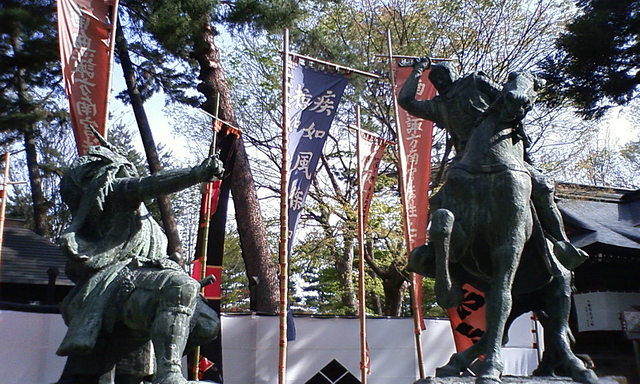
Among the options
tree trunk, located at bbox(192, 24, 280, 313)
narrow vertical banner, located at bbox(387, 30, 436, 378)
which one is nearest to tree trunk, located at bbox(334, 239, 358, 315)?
tree trunk, located at bbox(192, 24, 280, 313)

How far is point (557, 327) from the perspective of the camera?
394cm

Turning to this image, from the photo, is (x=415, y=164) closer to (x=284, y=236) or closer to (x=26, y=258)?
(x=284, y=236)

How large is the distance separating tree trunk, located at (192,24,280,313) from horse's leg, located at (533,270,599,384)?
6.39 m

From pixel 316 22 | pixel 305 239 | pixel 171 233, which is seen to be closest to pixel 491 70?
pixel 316 22

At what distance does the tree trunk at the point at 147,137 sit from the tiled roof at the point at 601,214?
8.89 m

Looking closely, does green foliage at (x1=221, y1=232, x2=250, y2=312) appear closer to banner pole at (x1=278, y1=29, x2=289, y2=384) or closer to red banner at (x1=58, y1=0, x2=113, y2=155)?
red banner at (x1=58, y1=0, x2=113, y2=155)

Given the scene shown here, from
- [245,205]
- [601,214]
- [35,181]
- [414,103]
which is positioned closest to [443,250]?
[414,103]

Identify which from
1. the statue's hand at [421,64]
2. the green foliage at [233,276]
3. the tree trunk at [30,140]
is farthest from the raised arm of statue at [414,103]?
the green foliage at [233,276]

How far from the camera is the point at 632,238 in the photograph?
14438mm

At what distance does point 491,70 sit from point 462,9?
69.6 inches

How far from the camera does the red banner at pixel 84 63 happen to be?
794 cm

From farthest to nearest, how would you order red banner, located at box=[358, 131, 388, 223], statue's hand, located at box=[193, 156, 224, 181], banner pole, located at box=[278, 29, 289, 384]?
1. red banner, located at box=[358, 131, 388, 223]
2. banner pole, located at box=[278, 29, 289, 384]
3. statue's hand, located at box=[193, 156, 224, 181]

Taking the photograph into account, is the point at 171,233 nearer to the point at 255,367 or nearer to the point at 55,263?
the point at 255,367

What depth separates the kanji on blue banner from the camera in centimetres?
813
